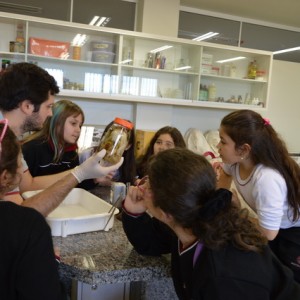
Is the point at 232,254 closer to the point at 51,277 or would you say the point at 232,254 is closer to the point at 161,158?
the point at 161,158

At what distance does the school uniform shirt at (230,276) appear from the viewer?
82cm

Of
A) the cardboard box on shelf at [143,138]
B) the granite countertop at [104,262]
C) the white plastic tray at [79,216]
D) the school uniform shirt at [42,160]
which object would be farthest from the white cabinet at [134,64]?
the granite countertop at [104,262]

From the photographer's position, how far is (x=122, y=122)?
52.1 inches

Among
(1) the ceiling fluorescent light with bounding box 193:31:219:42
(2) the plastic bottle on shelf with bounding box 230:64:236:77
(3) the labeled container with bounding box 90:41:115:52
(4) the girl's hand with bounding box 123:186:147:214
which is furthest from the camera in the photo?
(1) the ceiling fluorescent light with bounding box 193:31:219:42

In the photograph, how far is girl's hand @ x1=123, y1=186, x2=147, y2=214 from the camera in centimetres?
114

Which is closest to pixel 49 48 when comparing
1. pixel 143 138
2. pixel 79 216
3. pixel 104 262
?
pixel 143 138

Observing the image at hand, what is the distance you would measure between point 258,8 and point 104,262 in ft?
13.1

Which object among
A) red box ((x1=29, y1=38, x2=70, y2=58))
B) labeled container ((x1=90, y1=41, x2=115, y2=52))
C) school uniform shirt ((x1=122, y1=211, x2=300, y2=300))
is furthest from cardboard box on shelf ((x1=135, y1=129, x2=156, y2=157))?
school uniform shirt ((x1=122, y1=211, x2=300, y2=300))

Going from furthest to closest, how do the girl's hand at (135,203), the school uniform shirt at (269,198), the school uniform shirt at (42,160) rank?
the school uniform shirt at (42,160), the school uniform shirt at (269,198), the girl's hand at (135,203)

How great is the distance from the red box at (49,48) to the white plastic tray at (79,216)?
90.4 inches

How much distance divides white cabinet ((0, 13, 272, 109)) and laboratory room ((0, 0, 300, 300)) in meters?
0.01

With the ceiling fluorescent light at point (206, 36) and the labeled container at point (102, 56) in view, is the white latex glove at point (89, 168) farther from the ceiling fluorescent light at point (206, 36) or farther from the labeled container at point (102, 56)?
the ceiling fluorescent light at point (206, 36)

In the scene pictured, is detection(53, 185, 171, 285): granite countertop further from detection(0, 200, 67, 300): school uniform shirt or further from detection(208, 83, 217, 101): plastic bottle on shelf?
detection(208, 83, 217, 101): plastic bottle on shelf

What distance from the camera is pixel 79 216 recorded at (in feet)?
4.10
